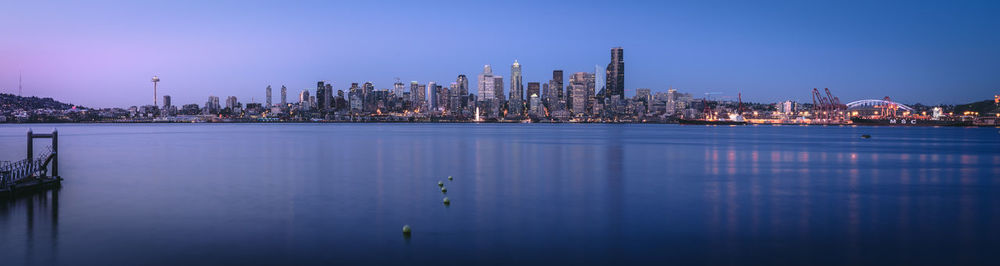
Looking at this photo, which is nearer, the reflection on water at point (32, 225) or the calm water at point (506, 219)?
the calm water at point (506, 219)

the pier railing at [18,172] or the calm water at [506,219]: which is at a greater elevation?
the pier railing at [18,172]

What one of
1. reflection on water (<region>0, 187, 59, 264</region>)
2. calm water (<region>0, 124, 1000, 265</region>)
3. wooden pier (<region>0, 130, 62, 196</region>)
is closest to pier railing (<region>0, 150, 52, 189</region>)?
wooden pier (<region>0, 130, 62, 196</region>)

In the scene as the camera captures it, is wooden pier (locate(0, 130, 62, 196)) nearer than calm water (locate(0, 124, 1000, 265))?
No

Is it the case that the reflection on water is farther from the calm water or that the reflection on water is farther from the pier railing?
the pier railing

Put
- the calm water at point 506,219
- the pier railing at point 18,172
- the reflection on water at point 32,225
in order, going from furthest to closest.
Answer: the pier railing at point 18,172 < the reflection on water at point 32,225 < the calm water at point 506,219

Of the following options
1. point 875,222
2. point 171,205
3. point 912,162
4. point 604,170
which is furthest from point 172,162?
point 912,162

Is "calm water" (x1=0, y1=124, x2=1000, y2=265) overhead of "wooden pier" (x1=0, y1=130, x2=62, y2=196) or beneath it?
beneath

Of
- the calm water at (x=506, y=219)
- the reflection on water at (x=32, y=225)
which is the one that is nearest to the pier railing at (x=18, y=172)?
the reflection on water at (x=32, y=225)

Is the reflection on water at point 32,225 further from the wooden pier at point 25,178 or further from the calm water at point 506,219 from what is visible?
the wooden pier at point 25,178

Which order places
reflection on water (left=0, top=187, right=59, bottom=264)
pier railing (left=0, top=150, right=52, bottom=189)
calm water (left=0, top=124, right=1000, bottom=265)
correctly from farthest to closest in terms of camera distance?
pier railing (left=0, top=150, right=52, bottom=189) < reflection on water (left=0, top=187, right=59, bottom=264) < calm water (left=0, top=124, right=1000, bottom=265)

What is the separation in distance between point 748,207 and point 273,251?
41.3 feet

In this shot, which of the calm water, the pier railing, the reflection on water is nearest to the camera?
the calm water

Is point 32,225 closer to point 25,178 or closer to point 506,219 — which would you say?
point 25,178

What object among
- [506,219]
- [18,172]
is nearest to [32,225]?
[18,172]
